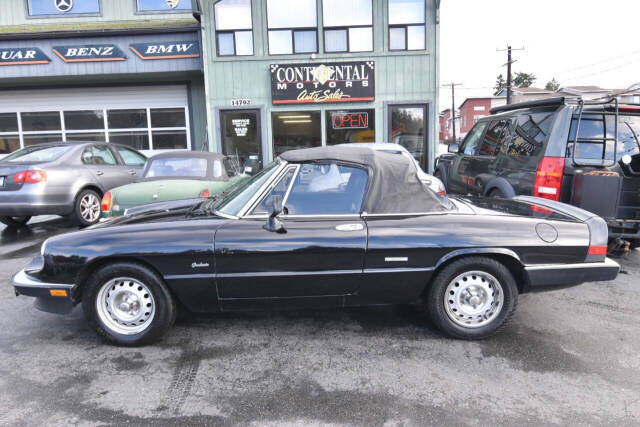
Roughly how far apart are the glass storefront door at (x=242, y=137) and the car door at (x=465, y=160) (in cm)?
589

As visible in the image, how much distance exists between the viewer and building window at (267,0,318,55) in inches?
475

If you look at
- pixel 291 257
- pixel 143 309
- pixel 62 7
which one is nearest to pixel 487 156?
pixel 291 257

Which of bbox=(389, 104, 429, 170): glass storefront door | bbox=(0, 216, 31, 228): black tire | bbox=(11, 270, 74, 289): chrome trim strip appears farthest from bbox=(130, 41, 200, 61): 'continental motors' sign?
bbox=(11, 270, 74, 289): chrome trim strip

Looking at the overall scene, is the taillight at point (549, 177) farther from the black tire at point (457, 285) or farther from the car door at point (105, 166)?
the car door at point (105, 166)

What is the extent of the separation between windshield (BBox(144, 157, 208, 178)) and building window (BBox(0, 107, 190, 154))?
8016 mm

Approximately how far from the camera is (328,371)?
3.01m

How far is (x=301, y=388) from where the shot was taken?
2807mm

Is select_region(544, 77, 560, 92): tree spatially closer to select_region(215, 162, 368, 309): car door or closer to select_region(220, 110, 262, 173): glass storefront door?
select_region(220, 110, 262, 173): glass storefront door

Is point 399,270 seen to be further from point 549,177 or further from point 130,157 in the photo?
point 130,157

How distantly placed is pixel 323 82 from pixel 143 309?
9786 mm

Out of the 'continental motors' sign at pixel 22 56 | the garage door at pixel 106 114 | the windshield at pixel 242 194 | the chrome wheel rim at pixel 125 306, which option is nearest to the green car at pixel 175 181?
the windshield at pixel 242 194

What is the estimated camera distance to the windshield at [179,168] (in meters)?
6.70

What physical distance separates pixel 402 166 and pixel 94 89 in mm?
13818

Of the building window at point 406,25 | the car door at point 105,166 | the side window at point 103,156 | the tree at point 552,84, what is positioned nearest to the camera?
the car door at point 105,166
